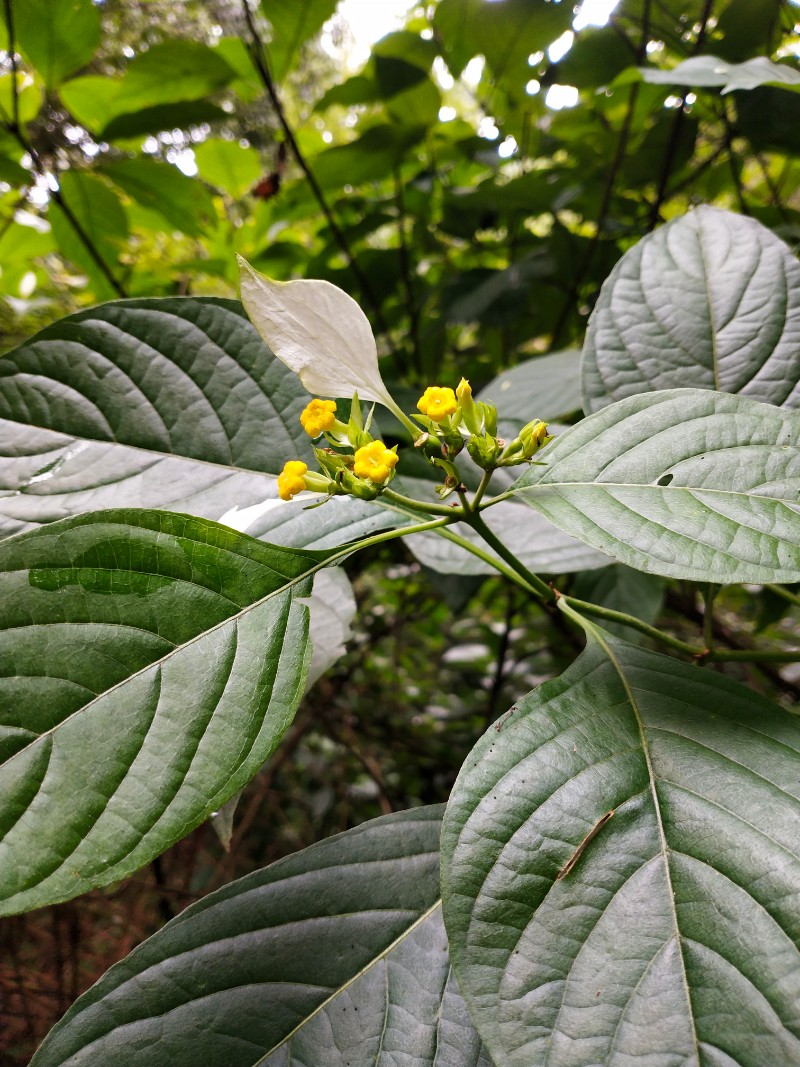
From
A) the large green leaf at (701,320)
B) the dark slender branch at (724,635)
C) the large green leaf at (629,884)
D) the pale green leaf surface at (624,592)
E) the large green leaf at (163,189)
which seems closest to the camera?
the large green leaf at (629,884)

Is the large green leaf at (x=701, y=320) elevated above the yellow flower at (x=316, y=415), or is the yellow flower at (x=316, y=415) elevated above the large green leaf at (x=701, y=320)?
the large green leaf at (x=701, y=320)

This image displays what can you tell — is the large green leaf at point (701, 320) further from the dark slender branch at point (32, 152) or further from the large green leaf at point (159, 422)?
the dark slender branch at point (32, 152)

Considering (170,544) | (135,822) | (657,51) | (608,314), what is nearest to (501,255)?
(657,51)

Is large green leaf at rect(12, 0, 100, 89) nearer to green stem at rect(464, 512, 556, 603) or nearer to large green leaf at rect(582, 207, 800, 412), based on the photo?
large green leaf at rect(582, 207, 800, 412)

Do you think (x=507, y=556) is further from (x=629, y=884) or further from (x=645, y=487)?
(x=629, y=884)

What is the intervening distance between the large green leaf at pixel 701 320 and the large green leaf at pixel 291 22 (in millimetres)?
827

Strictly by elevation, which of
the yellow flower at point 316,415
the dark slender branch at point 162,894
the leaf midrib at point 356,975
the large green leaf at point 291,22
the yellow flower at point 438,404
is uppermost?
the large green leaf at point 291,22

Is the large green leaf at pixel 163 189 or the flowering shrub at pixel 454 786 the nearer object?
the flowering shrub at pixel 454 786

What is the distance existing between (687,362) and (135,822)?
0.70 meters

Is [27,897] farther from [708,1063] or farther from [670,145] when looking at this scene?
[670,145]

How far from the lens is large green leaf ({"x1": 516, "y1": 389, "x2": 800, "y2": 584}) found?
1.48ft

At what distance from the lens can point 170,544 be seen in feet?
1.64

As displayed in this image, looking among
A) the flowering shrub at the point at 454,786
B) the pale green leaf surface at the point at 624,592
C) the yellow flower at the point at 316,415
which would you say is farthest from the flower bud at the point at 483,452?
the pale green leaf surface at the point at 624,592

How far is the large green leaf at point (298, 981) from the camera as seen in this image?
50 centimetres
